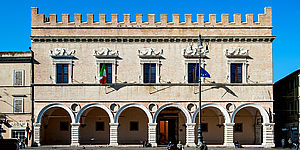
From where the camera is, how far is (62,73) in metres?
46.8

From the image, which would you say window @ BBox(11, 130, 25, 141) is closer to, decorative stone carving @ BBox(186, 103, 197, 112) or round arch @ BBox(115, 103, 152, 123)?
round arch @ BBox(115, 103, 152, 123)

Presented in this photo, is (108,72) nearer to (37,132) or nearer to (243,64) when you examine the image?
(37,132)

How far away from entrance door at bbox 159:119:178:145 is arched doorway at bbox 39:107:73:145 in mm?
8982

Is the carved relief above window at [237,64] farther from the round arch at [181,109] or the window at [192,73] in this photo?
the round arch at [181,109]

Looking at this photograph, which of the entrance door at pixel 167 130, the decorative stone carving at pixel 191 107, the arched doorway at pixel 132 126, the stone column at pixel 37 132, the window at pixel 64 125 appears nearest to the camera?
the stone column at pixel 37 132

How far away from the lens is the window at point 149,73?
154 feet

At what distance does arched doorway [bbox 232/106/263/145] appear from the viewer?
160ft

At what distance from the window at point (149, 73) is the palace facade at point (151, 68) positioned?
3.6 inches

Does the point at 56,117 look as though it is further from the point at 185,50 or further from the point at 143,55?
the point at 185,50

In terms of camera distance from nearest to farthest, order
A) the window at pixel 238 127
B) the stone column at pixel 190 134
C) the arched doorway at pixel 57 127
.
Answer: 1. the stone column at pixel 190 134
2. the arched doorway at pixel 57 127
3. the window at pixel 238 127

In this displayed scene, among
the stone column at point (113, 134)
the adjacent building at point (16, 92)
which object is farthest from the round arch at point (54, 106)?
the stone column at point (113, 134)

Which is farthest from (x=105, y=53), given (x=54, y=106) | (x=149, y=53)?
(x=54, y=106)

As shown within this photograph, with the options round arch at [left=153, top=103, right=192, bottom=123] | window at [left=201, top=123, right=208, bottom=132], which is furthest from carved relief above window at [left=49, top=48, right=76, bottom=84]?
window at [left=201, top=123, right=208, bottom=132]

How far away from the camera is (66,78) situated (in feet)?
154
